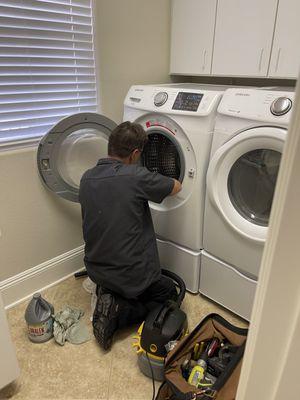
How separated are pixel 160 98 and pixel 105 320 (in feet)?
3.78

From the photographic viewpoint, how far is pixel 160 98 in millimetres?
1639

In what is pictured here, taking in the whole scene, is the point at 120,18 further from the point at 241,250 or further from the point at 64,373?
the point at 64,373

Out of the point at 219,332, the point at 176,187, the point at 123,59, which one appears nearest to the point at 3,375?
the point at 219,332

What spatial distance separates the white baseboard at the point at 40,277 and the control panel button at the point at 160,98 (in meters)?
1.04

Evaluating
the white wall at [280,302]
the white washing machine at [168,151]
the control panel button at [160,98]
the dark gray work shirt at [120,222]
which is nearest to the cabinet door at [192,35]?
the white washing machine at [168,151]

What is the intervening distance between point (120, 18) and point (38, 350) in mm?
1857

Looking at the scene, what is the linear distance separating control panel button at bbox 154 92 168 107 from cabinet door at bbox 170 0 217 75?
477 mm

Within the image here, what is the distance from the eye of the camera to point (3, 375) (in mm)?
1148

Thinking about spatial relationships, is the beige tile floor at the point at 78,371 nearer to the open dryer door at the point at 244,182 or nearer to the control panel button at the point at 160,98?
the open dryer door at the point at 244,182

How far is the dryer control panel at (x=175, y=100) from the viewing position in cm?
146

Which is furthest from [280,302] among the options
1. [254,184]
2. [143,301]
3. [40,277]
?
[40,277]

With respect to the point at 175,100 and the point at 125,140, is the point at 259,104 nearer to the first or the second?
the point at 175,100

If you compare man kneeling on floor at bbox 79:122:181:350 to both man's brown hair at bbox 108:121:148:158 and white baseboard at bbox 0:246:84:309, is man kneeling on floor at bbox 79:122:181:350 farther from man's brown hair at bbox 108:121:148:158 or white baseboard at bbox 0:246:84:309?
white baseboard at bbox 0:246:84:309

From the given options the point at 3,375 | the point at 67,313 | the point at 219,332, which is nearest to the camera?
the point at 3,375
